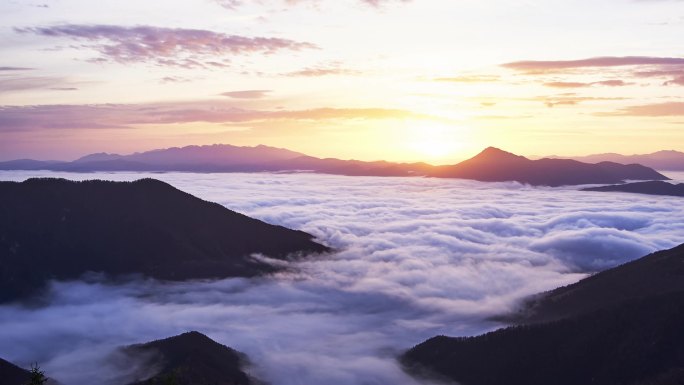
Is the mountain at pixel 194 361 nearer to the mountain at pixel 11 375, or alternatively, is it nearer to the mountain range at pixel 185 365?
the mountain range at pixel 185 365

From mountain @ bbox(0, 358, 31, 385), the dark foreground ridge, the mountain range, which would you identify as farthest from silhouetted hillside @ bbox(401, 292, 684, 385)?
mountain @ bbox(0, 358, 31, 385)

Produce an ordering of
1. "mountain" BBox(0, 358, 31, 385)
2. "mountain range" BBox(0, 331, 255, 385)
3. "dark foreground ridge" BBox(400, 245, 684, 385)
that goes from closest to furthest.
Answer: "mountain" BBox(0, 358, 31, 385) < "mountain range" BBox(0, 331, 255, 385) < "dark foreground ridge" BBox(400, 245, 684, 385)

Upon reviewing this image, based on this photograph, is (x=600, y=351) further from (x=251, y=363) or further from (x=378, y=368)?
(x=251, y=363)

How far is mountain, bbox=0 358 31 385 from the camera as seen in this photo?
466 feet

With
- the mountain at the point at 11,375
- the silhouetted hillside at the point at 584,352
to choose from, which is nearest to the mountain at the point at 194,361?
the mountain at the point at 11,375

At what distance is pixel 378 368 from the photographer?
618 feet

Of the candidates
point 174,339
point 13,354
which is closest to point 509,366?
point 174,339

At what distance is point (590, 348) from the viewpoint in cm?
16088

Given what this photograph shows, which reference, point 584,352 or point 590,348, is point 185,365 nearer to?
point 584,352

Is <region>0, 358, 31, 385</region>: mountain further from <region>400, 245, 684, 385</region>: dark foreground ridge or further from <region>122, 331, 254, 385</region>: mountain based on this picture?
<region>400, 245, 684, 385</region>: dark foreground ridge

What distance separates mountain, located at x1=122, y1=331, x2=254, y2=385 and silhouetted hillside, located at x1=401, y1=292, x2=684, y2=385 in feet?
178

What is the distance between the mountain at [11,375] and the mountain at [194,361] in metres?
26.2

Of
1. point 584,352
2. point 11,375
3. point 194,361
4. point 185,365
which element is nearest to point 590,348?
point 584,352

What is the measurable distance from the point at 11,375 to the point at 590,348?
5629 inches
